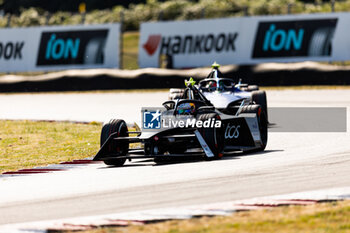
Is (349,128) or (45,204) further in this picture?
(349,128)

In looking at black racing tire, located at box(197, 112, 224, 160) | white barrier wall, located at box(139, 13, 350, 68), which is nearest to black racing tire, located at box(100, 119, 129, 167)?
black racing tire, located at box(197, 112, 224, 160)

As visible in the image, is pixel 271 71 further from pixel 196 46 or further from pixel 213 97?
pixel 213 97

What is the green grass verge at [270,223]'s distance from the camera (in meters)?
6.62

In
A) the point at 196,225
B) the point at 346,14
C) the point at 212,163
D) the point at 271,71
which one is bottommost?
the point at 196,225

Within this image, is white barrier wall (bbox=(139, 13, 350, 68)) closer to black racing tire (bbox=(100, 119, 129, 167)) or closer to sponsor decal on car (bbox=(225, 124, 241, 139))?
sponsor decal on car (bbox=(225, 124, 241, 139))

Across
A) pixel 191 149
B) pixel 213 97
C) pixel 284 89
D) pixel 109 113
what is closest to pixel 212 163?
pixel 191 149

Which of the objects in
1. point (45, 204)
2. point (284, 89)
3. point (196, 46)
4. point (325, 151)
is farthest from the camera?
point (196, 46)

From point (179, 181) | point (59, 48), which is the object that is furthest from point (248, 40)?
point (179, 181)

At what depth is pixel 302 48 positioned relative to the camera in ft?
86.8

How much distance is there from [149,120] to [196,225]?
4.54 metres

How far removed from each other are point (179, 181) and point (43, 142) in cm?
669

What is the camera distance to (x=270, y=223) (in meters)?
6.84

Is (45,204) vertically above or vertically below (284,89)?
below

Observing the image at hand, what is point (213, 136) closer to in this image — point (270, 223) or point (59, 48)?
point (270, 223)
